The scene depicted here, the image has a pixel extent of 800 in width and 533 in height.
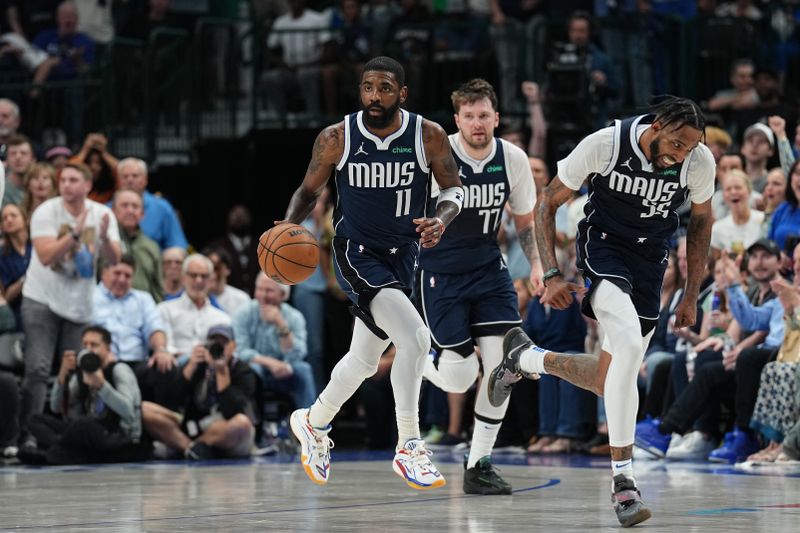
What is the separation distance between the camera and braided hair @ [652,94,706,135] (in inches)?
293

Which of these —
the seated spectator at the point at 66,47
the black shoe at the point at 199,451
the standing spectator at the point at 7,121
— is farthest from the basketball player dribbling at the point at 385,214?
the seated spectator at the point at 66,47

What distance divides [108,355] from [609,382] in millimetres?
5790

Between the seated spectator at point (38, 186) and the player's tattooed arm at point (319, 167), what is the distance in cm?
541

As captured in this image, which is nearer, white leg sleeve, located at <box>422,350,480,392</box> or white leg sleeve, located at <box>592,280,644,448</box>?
white leg sleeve, located at <box>592,280,644,448</box>

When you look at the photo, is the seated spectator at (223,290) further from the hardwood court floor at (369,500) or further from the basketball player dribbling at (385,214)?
the basketball player dribbling at (385,214)

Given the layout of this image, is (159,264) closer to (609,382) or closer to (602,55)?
(602,55)

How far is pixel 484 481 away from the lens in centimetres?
891

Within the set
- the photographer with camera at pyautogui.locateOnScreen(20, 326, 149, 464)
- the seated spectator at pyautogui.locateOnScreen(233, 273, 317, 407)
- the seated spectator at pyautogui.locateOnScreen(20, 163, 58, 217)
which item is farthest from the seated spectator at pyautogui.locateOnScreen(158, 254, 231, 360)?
the seated spectator at pyautogui.locateOnScreen(20, 163, 58, 217)

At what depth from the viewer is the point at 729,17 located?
1544 cm

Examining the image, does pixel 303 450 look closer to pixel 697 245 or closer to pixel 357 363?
pixel 357 363

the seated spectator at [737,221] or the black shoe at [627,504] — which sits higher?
the seated spectator at [737,221]

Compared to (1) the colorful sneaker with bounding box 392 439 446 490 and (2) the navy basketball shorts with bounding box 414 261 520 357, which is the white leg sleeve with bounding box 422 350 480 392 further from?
(1) the colorful sneaker with bounding box 392 439 446 490

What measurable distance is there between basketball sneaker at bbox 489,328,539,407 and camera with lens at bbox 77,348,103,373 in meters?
4.04

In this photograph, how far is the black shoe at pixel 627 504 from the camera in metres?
7.07
